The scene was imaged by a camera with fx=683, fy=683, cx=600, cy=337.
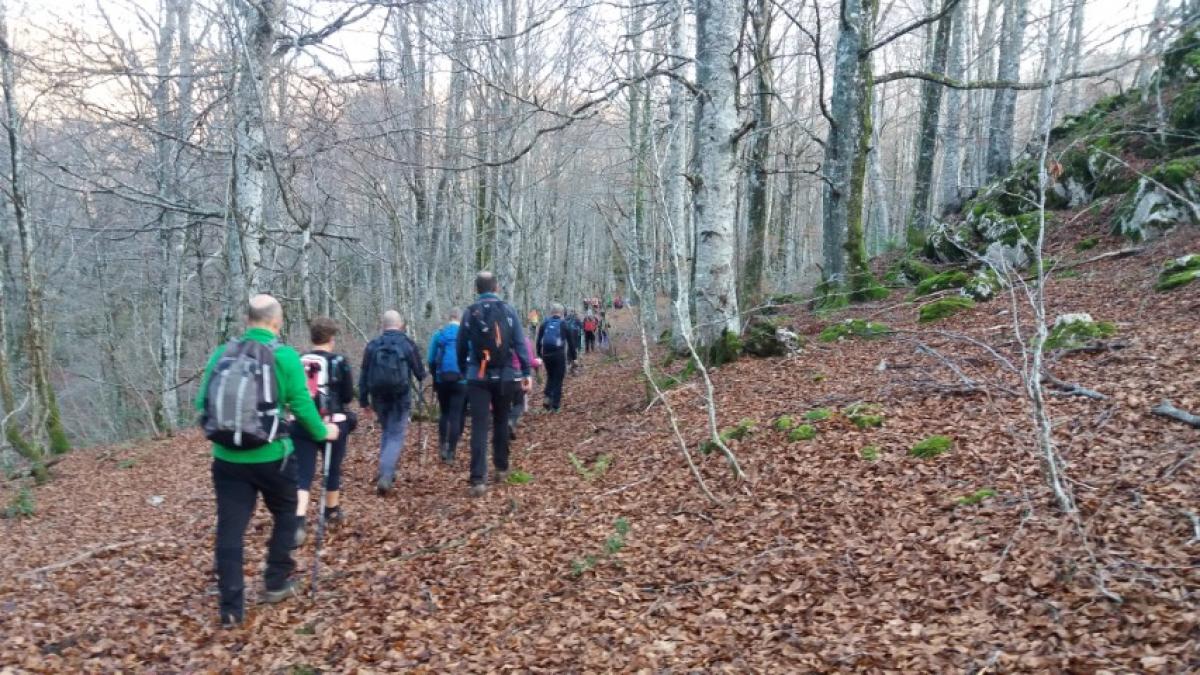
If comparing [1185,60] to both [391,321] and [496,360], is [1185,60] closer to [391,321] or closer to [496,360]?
[496,360]

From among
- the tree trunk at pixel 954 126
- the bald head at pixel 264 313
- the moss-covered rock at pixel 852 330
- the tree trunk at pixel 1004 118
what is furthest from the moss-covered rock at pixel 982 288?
the bald head at pixel 264 313

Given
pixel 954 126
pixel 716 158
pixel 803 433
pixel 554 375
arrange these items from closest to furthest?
pixel 803 433 < pixel 716 158 < pixel 554 375 < pixel 954 126

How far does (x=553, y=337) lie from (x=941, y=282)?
6.57 metres

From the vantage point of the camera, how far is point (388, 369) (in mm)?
7191

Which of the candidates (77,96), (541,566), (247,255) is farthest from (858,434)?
(77,96)

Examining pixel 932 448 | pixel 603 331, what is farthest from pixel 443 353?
pixel 603 331

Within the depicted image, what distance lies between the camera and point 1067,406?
17.9 ft

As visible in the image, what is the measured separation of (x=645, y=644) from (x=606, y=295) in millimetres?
39249

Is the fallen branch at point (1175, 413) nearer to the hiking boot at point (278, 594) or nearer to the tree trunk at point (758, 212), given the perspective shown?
the hiking boot at point (278, 594)

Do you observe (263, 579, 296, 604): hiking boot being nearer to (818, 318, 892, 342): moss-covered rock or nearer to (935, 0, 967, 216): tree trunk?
(818, 318, 892, 342): moss-covered rock

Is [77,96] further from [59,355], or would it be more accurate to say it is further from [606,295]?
[606,295]

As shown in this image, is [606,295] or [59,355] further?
[606,295]

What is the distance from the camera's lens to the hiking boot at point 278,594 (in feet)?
15.6

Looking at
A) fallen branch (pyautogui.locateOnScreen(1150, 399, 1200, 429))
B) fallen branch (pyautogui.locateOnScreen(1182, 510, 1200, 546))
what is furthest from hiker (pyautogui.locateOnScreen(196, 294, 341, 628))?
fallen branch (pyautogui.locateOnScreen(1150, 399, 1200, 429))
